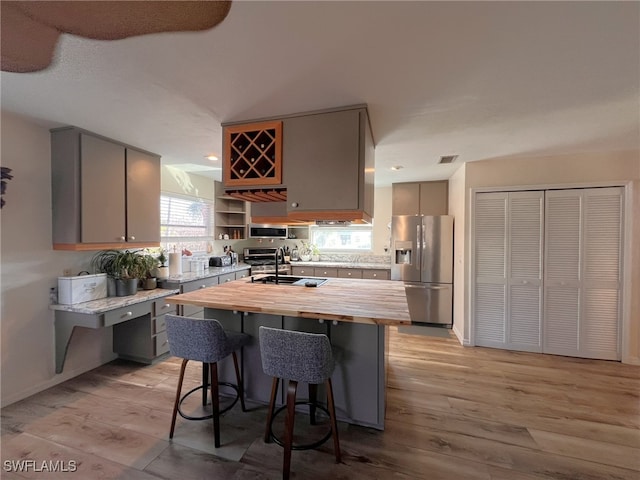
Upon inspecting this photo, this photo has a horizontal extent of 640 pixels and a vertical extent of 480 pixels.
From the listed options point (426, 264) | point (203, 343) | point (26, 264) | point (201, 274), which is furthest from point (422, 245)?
point (26, 264)

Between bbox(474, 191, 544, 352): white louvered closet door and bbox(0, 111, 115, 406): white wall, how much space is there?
15.4 ft

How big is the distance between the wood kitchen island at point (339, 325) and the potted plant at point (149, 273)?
3.77ft

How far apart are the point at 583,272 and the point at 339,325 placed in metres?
3.14

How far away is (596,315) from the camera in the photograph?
3.13 metres

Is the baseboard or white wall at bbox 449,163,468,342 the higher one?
white wall at bbox 449,163,468,342

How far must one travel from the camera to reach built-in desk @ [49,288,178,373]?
2453mm

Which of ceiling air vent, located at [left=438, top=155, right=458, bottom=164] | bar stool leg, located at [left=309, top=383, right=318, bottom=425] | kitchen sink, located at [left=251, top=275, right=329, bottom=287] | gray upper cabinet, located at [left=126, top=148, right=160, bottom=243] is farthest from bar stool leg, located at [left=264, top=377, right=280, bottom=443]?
ceiling air vent, located at [left=438, top=155, right=458, bottom=164]

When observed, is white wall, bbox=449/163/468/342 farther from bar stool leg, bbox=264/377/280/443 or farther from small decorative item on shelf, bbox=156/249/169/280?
small decorative item on shelf, bbox=156/249/169/280

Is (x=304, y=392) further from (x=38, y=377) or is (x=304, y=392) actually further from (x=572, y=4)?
(x=572, y=4)

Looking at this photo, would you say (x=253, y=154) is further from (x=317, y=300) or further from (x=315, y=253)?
(x=315, y=253)

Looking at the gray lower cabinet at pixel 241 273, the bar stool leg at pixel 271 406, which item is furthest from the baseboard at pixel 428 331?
the gray lower cabinet at pixel 241 273

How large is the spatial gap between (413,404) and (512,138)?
2666 mm

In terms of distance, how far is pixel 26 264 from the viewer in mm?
2375

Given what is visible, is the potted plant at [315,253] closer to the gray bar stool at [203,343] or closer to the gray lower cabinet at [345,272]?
the gray lower cabinet at [345,272]
